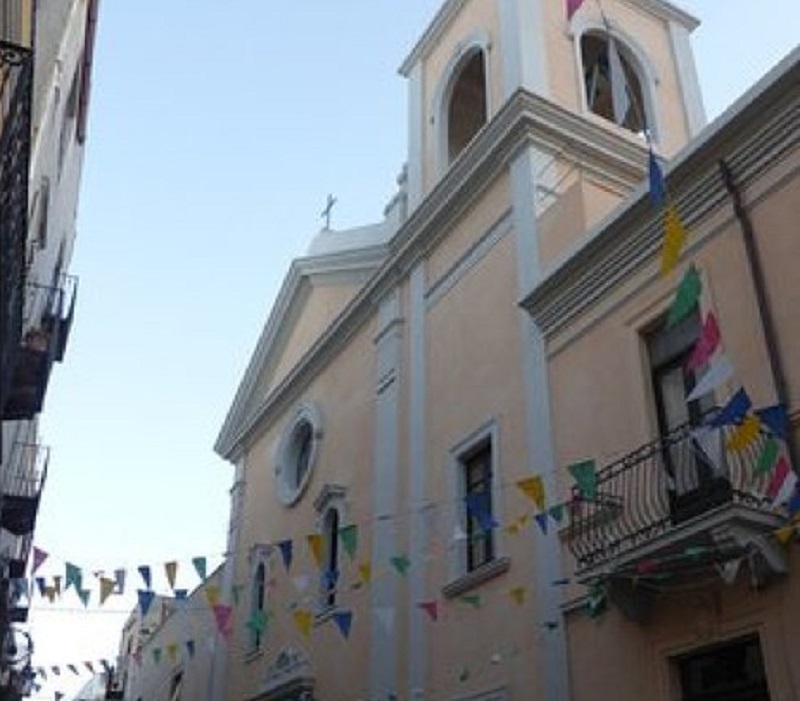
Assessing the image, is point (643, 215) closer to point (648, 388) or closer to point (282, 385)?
point (648, 388)

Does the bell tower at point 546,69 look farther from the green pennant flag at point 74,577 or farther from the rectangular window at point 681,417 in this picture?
the green pennant flag at point 74,577

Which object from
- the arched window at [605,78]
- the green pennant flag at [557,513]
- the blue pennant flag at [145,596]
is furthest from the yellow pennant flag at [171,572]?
Answer: the arched window at [605,78]

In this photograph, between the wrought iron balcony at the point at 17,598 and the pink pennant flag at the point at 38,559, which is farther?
the wrought iron balcony at the point at 17,598

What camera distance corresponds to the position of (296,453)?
1847cm

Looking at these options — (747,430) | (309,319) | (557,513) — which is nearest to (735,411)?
(747,430)

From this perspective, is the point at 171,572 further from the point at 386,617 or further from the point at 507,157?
the point at 507,157

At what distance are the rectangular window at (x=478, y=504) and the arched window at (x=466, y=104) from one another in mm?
5701

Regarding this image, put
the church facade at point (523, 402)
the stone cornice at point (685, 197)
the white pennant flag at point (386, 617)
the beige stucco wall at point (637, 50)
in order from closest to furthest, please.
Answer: the church facade at point (523, 402)
the stone cornice at point (685, 197)
the white pennant flag at point (386, 617)
the beige stucco wall at point (637, 50)

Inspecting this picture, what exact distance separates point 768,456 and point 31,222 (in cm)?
745

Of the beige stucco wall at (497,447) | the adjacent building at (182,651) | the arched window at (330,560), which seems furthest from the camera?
the adjacent building at (182,651)

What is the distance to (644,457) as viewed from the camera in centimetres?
855

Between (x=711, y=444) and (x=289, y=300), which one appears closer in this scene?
(x=711, y=444)

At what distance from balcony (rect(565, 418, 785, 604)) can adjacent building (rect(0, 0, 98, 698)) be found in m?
5.00

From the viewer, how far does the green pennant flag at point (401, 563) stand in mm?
11319
